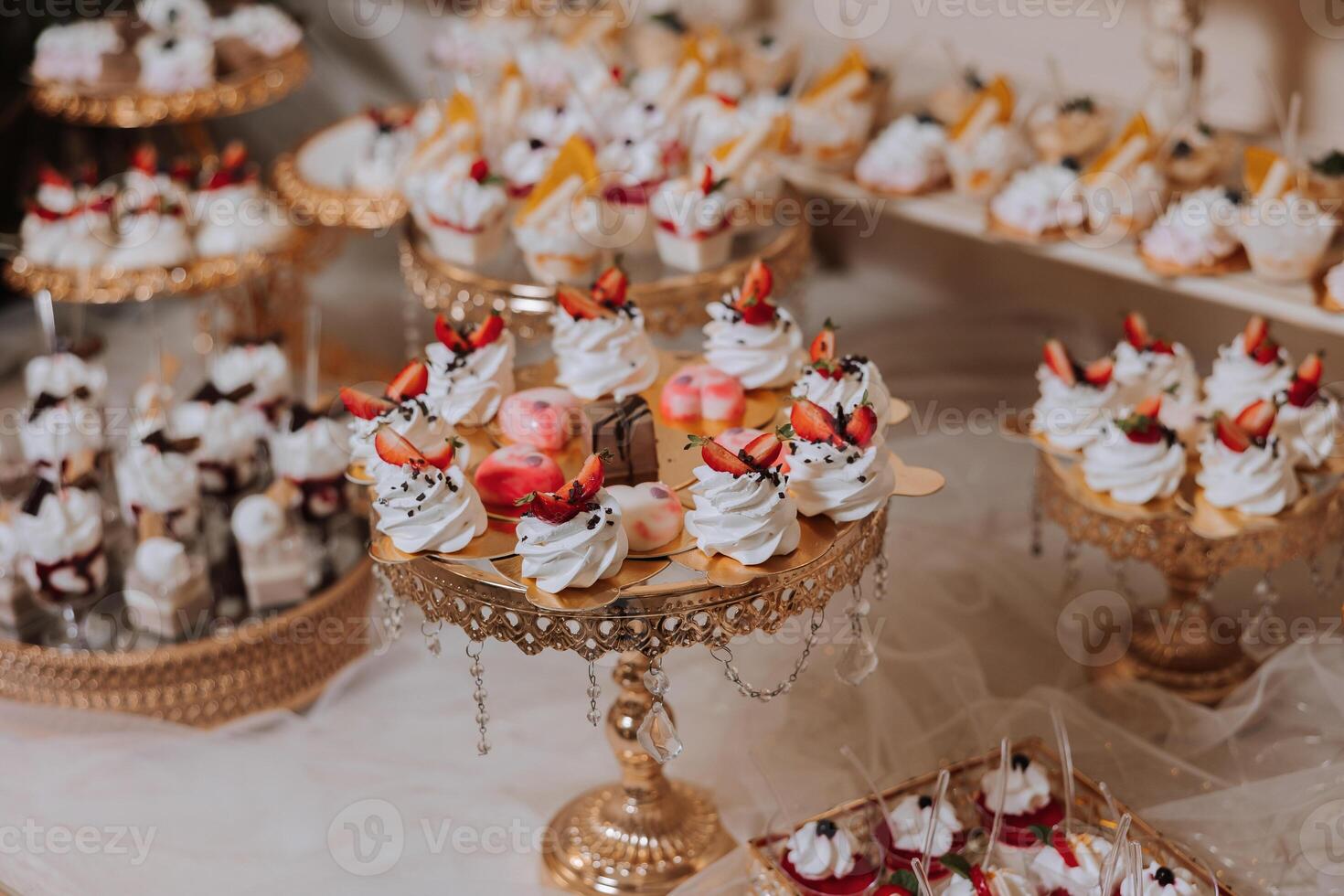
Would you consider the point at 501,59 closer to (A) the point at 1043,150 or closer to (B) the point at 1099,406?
(A) the point at 1043,150

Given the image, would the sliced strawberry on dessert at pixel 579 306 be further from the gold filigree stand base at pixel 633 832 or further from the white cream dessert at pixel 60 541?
the white cream dessert at pixel 60 541

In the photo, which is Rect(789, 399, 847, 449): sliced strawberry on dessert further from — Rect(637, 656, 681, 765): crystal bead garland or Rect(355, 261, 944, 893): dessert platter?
Rect(637, 656, 681, 765): crystal bead garland

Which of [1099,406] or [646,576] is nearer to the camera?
[646,576]

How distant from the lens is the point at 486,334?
1666 mm

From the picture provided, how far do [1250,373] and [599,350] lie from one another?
2.82ft

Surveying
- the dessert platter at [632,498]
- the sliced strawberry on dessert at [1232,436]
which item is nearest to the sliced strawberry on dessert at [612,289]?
the dessert platter at [632,498]

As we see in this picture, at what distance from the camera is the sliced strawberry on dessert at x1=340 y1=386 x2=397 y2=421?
154 centimetres

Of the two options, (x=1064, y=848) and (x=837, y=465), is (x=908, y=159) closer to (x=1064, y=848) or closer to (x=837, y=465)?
(x=837, y=465)

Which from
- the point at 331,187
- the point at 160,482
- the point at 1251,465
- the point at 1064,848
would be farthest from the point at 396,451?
the point at 331,187

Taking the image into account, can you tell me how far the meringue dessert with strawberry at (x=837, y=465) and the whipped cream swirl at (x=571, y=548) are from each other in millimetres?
197

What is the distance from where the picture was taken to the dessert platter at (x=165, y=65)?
→ 2.64 meters

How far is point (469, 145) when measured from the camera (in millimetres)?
2277

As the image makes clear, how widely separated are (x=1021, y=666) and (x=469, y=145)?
1.14 metres

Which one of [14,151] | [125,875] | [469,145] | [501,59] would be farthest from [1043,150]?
[14,151]
